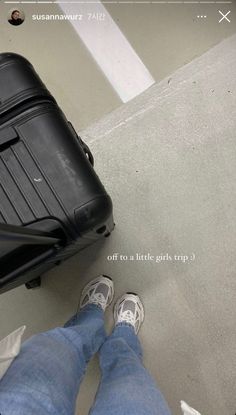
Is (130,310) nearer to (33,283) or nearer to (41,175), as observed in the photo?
(33,283)

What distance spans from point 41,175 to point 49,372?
377 mm

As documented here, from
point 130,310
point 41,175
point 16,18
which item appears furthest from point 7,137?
point 16,18

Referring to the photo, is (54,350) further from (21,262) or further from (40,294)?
(40,294)

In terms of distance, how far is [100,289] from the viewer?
3.29 feet

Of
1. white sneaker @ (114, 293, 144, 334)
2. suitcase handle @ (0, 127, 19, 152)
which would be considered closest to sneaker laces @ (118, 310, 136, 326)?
white sneaker @ (114, 293, 144, 334)

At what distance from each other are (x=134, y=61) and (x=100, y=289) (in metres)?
0.72

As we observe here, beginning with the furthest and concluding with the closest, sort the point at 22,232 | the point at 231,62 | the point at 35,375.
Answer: the point at 231,62 < the point at 35,375 < the point at 22,232

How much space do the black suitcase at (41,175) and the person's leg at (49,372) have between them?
0.49 feet

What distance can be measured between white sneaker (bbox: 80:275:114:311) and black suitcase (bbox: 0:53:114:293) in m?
0.31

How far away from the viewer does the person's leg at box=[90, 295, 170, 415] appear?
677 mm

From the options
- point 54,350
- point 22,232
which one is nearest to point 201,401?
point 54,350

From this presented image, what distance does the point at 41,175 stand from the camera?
702mm

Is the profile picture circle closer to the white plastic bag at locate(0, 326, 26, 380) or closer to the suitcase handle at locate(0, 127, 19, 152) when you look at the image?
the suitcase handle at locate(0, 127, 19, 152)

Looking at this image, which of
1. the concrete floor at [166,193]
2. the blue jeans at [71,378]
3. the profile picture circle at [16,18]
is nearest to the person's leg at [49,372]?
the blue jeans at [71,378]
